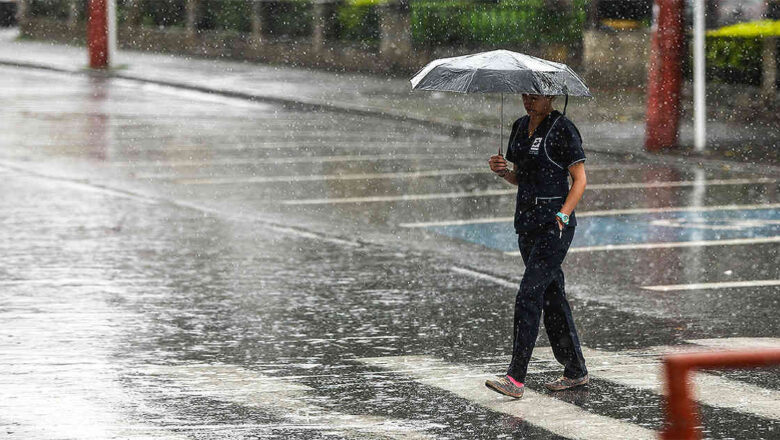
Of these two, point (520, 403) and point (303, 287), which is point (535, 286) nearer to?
point (520, 403)

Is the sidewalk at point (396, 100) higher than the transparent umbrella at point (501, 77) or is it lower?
lower

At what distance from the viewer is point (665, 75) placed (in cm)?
1998

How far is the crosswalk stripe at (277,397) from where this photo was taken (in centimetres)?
714

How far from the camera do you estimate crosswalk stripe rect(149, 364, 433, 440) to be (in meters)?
7.14

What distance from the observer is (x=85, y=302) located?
10.2 meters

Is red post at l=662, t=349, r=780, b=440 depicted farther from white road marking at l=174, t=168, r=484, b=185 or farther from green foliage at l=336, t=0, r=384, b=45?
green foliage at l=336, t=0, r=384, b=45

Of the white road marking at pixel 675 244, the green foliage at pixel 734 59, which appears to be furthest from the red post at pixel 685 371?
the green foliage at pixel 734 59

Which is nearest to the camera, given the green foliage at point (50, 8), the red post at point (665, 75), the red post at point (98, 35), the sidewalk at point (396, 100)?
the red post at point (665, 75)

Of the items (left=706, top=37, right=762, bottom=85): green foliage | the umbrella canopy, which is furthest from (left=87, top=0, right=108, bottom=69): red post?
the umbrella canopy

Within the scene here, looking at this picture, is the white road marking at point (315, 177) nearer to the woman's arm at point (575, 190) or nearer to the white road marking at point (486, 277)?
the white road marking at point (486, 277)

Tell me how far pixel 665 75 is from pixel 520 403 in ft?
42.6

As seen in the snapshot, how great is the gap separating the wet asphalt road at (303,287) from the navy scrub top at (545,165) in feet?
3.14

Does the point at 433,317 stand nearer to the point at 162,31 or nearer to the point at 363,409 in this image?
the point at 363,409

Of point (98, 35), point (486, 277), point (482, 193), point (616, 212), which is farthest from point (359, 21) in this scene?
point (486, 277)
